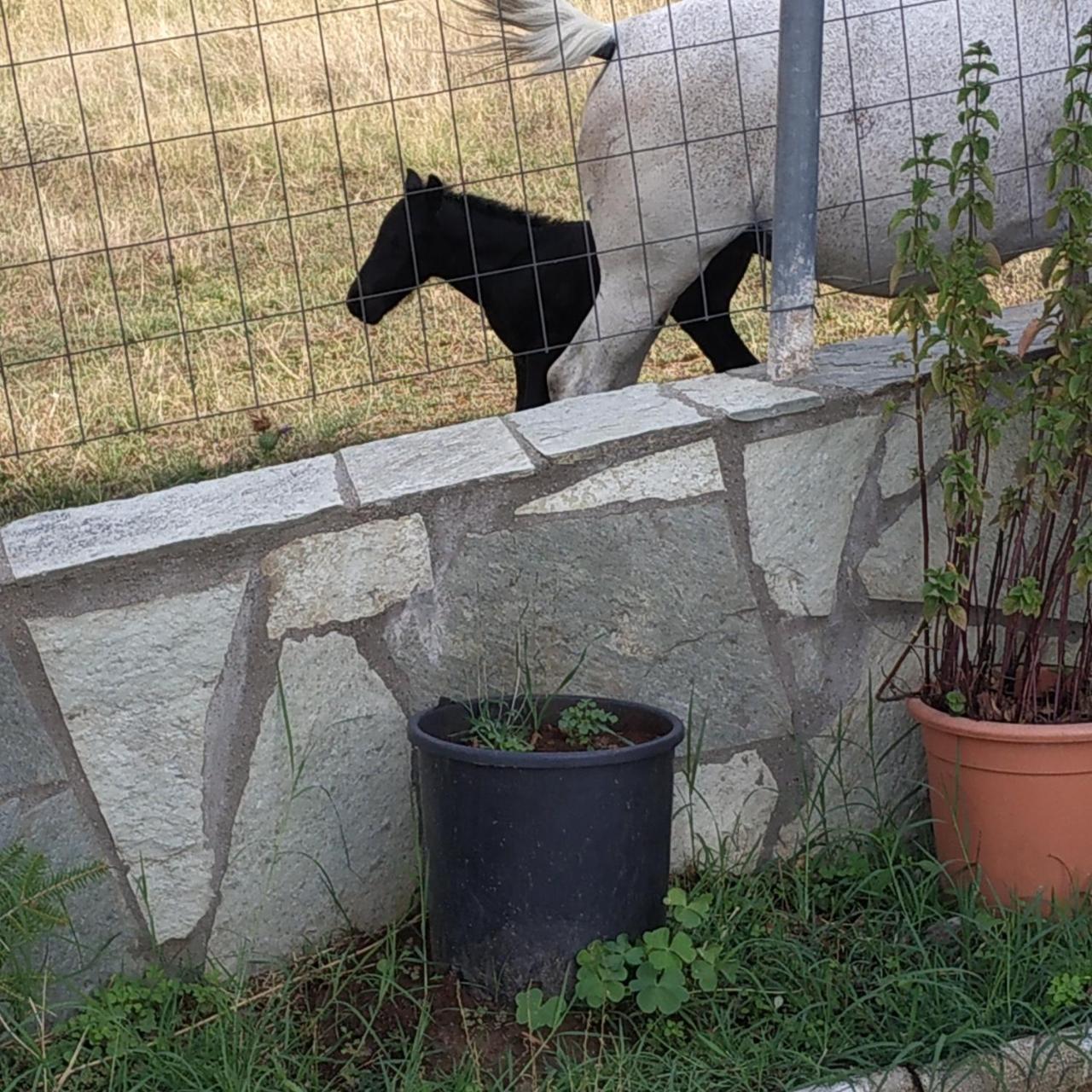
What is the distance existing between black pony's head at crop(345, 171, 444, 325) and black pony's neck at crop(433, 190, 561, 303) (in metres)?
0.04

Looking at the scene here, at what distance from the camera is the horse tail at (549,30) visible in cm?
425

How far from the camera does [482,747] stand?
269 cm

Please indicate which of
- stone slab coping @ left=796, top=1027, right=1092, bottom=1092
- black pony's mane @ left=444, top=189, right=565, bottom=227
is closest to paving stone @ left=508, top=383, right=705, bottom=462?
stone slab coping @ left=796, top=1027, right=1092, bottom=1092

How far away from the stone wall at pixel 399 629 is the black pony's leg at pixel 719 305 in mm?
1215

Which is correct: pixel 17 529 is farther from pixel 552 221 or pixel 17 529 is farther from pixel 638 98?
pixel 552 221

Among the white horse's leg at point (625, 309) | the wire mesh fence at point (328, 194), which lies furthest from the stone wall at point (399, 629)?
the white horse's leg at point (625, 309)

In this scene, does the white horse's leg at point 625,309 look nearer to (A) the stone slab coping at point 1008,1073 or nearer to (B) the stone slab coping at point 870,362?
(B) the stone slab coping at point 870,362

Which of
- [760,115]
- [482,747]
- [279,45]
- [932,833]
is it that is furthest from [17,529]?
[279,45]

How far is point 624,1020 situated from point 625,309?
81.2 inches

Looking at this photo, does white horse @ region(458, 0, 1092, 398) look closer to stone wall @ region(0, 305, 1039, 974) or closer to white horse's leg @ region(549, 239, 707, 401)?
white horse's leg @ region(549, 239, 707, 401)

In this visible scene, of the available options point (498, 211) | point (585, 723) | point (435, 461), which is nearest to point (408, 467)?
point (435, 461)

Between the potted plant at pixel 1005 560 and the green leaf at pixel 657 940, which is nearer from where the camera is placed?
the green leaf at pixel 657 940

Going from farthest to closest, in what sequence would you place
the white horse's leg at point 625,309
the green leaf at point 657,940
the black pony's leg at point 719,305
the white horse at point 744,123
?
the black pony's leg at point 719,305
the white horse's leg at point 625,309
the white horse at point 744,123
the green leaf at point 657,940

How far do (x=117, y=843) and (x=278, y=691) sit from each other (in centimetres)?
38
